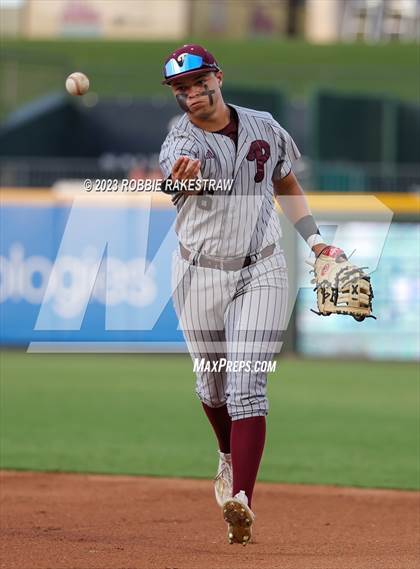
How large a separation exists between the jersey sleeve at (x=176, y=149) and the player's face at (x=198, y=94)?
12cm

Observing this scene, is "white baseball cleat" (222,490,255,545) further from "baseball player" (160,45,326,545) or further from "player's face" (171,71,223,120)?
"player's face" (171,71,223,120)

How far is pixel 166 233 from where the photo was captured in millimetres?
15812

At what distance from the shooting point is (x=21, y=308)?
15688 millimetres

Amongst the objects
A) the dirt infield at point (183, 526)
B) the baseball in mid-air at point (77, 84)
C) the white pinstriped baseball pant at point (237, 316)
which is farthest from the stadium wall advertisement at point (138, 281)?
the white pinstriped baseball pant at point (237, 316)

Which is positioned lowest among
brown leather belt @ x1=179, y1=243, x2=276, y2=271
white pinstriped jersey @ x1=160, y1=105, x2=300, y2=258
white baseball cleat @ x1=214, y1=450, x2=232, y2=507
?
white baseball cleat @ x1=214, y1=450, x2=232, y2=507

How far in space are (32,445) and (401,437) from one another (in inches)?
116

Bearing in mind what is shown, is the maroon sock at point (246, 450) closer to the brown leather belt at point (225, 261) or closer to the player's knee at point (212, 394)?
the player's knee at point (212, 394)

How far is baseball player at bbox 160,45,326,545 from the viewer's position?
16.9 feet

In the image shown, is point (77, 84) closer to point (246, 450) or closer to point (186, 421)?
point (246, 450)

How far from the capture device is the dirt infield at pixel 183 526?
5.16m

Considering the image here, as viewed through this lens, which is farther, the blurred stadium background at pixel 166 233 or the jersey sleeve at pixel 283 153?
the blurred stadium background at pixel 166 233

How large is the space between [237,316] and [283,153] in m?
0.77

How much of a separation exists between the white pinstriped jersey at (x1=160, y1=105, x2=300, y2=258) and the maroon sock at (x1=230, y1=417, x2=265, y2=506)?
0.74m

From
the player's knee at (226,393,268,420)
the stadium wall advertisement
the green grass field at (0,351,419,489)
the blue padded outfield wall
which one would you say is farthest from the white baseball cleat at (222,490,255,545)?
the stadium wall advertisement
